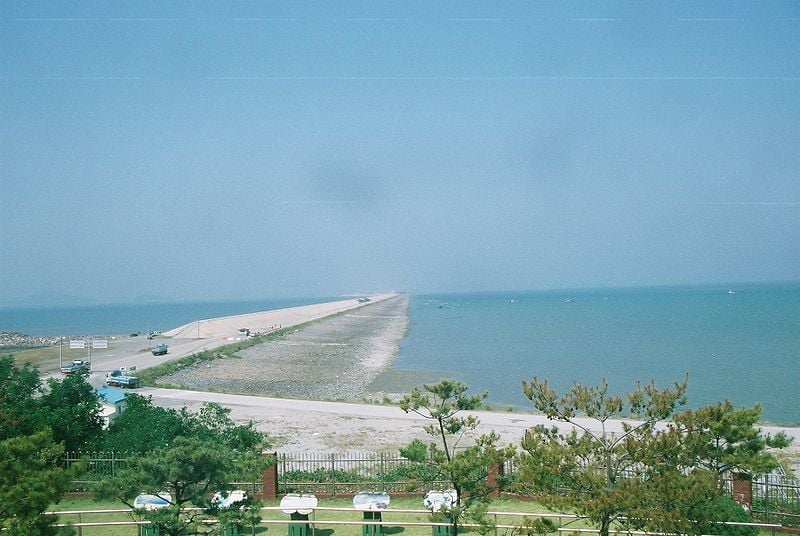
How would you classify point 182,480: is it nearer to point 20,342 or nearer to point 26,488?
point 26,488

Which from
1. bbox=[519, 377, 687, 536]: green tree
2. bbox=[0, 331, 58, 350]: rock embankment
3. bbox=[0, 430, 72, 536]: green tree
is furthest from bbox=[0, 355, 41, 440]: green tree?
bbox=[0, 331, 58, 350]: rock embankment

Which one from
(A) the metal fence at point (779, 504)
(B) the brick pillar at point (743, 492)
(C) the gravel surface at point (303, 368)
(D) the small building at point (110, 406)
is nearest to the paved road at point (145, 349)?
(C) the gravel surface at point (303, 368)

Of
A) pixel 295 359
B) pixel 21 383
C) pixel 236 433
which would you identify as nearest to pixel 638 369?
pixel 295 359

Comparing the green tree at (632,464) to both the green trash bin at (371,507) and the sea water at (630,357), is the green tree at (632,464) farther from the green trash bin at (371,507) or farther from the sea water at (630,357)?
the sea water at (630,357)

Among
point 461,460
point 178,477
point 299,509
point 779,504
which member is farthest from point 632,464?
point 779,504

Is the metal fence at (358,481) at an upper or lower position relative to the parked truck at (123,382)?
lower

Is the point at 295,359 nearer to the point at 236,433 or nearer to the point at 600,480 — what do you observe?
the point at 236,433
